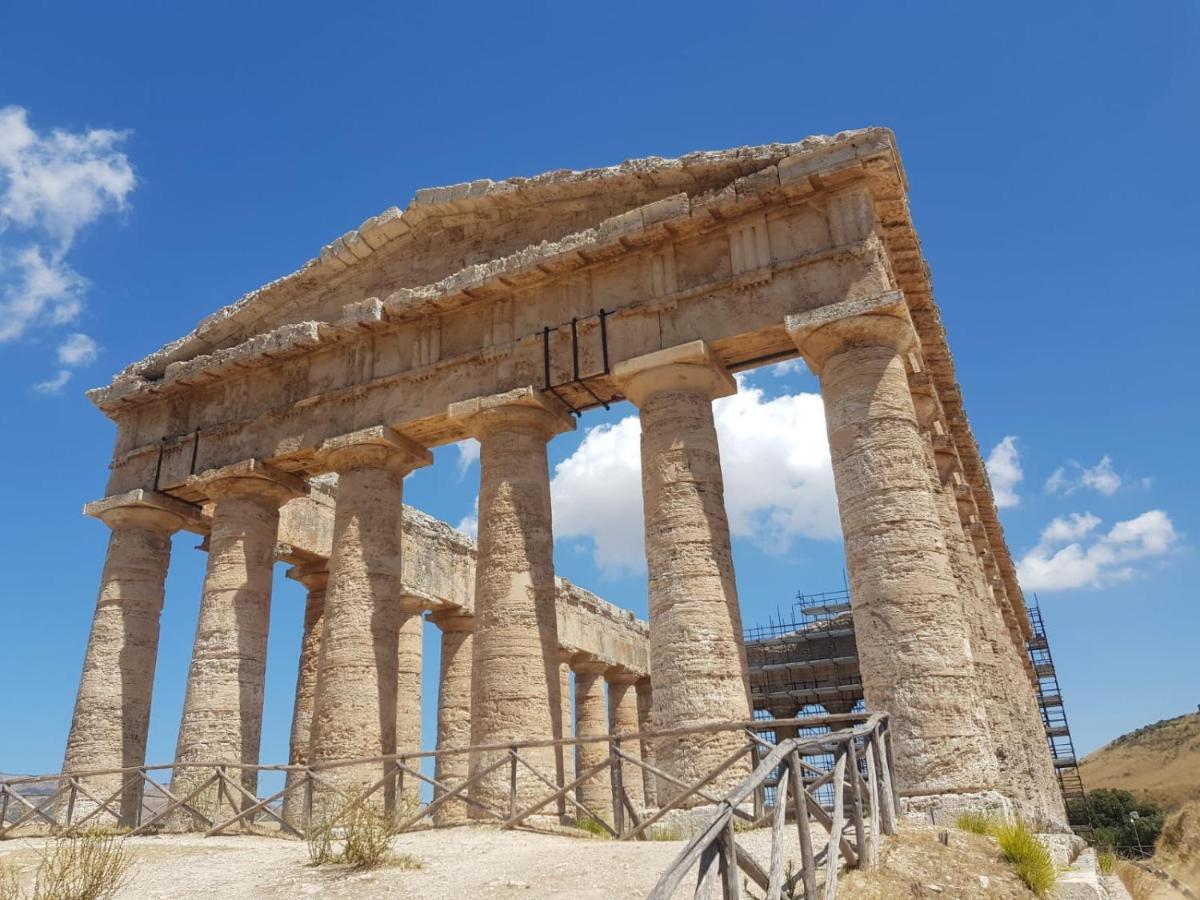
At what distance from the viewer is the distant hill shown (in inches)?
1973

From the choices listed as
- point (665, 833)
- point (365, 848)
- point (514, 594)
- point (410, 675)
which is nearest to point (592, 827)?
point (665, 833)

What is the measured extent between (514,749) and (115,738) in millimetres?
8904

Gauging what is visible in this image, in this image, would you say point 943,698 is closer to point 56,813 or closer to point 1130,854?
point 56,813

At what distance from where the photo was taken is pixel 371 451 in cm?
1561

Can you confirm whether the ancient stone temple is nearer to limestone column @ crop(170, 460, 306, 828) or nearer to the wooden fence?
limestone column @ crop(170, 460, 306, 828)

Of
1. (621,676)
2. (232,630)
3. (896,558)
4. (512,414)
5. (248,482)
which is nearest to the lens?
(896,558)

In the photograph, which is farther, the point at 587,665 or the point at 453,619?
the point at 587,665

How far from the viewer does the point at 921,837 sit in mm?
8031

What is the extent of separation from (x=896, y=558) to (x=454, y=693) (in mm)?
12811

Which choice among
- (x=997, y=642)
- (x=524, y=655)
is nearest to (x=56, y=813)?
(x=524, y=655)

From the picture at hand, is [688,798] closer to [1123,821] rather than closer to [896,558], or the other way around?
[896,558]

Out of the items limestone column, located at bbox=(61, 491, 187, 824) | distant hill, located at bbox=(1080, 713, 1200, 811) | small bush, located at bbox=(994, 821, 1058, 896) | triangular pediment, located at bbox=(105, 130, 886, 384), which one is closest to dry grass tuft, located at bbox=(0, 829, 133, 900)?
small bush, located at bbox=(994, 821, 1058, 896)

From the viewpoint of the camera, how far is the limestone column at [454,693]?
773 inches

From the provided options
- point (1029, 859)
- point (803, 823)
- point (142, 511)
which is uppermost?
point (142, 511)
